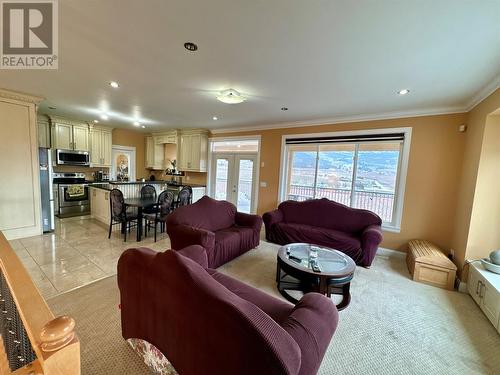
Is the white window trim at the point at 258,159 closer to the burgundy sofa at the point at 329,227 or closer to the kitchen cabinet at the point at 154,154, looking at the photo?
the burgundy sofa at the point at 329,227

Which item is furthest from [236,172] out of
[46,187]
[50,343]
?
[50,343]

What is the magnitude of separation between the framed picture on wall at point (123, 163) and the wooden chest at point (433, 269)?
7.99 meters

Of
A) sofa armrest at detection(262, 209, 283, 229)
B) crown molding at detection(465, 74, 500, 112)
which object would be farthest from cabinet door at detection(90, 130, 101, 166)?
crown molding at detection(465, 74, 500, 112)

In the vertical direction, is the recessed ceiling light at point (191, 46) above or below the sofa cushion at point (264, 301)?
above

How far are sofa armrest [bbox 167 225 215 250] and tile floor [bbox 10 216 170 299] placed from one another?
0.95 meters

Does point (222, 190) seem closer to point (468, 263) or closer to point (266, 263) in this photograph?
point (266, 263)

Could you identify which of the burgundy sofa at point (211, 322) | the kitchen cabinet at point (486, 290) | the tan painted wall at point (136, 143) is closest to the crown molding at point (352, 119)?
the kitchen cabinet at point (486, 290)

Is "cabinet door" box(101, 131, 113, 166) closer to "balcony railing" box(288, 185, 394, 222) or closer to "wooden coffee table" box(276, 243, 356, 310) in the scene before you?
"balcony railing" box(288, 185, 394, 222)

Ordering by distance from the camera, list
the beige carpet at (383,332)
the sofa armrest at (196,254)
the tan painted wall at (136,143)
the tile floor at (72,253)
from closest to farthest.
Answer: the beige carpet at (383,332), the sofa armrest at (196,254), the tile floor at (72,253), the tan painted wall at (136,143)

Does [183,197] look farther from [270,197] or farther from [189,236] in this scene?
[189,236]

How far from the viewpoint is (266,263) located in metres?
3.35

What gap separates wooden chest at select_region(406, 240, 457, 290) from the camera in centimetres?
280

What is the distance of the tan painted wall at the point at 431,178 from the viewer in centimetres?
344

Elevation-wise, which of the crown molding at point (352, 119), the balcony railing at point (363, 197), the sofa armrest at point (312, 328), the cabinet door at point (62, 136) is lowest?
the sofa armrest at point (312, 328)
